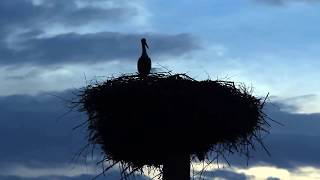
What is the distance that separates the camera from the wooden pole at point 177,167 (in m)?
10.1

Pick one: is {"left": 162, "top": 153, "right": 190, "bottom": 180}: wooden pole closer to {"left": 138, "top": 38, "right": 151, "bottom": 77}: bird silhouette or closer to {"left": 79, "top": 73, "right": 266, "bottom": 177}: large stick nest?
{"left": 79, "top": 73, "right": 266, "bottom": 177}: large stick nest

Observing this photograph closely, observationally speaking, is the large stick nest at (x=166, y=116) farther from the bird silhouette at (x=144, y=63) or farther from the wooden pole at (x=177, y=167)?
the bird silhouette at (x=144, y=63)

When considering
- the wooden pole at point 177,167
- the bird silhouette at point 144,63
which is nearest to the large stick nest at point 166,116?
the wooden pole at point 177,167

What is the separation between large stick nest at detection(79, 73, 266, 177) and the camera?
985cm

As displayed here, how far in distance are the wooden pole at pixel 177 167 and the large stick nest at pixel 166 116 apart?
0.35ft

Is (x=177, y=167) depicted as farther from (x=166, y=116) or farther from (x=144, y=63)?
(x=144, y=63)

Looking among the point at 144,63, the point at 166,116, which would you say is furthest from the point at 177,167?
the point at 144,63

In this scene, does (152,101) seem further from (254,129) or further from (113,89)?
(254,129)

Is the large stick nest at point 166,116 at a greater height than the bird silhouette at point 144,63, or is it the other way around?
the bird silhouette at point 144,63

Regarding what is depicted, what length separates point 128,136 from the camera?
398 inches

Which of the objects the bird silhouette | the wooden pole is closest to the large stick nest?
the wooden pole

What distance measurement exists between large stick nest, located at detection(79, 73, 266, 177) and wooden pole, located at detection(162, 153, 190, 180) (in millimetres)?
106

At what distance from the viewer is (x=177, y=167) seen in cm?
1026

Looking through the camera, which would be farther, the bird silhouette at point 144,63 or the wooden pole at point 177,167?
the bird silhouette at point 144,63
